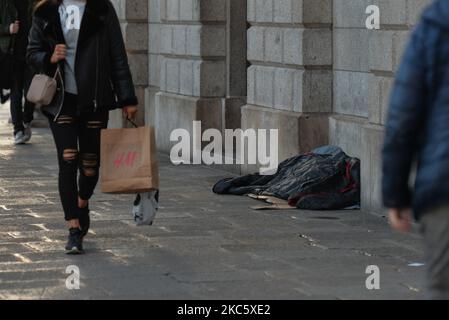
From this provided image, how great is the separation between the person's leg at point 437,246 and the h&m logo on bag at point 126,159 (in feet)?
14.9

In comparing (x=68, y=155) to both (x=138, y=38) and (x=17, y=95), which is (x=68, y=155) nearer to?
(x=17, y=95)

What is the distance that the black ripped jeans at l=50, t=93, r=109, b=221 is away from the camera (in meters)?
8.85

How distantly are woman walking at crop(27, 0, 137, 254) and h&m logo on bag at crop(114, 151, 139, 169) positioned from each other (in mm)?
250

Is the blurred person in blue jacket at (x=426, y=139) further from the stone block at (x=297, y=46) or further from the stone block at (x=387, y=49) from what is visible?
the stone block at (x=297, y=46)

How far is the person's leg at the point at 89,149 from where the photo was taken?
29.2 feet

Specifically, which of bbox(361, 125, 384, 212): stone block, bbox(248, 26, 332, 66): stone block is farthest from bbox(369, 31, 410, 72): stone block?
bbox(248, 26, 332, 66): stone block

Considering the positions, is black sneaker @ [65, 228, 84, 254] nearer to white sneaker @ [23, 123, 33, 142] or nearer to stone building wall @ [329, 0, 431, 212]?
stone building wall @ [329, 0, 431, 212]

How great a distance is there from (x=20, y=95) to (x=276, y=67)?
5.12 m

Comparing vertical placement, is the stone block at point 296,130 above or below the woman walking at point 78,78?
below

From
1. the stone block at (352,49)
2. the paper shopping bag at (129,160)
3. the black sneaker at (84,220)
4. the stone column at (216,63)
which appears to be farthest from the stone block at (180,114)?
the paper shopping bag at (129,160)

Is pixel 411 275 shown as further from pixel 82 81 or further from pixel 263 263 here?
pixel 82 81

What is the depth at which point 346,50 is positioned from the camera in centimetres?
1241

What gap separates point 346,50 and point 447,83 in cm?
813

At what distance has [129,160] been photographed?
28.7 feet
